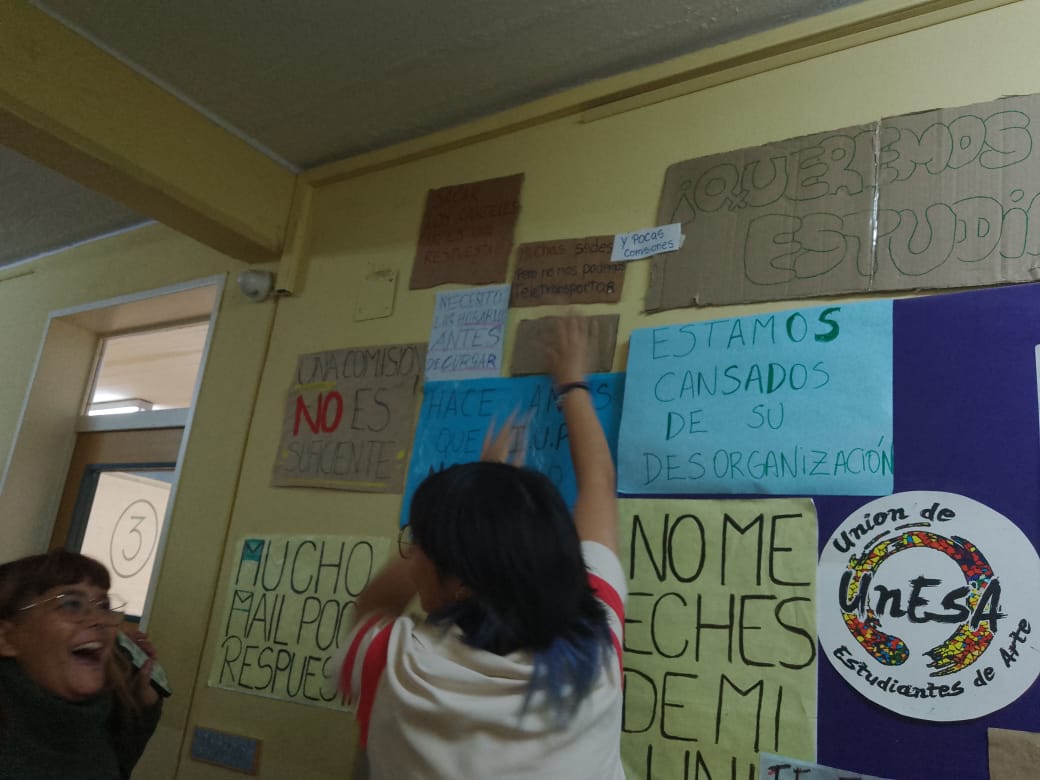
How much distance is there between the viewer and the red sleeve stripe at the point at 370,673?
2.98ft

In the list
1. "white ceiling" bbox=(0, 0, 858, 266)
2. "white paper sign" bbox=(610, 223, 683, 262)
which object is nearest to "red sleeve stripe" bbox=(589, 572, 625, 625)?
"white paper sign" bbox=(610, 223, 683, 262)

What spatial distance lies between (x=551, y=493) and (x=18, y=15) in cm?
158

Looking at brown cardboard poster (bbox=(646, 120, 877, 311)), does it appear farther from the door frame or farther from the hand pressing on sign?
the door frame

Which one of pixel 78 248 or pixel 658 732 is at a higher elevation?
pixel 78 248

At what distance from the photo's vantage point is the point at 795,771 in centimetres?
116

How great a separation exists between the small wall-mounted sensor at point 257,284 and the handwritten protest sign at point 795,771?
163 cm

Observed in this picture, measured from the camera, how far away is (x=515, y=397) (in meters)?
1.60

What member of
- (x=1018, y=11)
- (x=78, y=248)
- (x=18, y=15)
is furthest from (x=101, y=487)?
(x=1018, y=11)

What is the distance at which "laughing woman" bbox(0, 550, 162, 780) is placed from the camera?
1252 millimetres

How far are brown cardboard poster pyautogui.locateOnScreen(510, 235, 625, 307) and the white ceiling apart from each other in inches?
15.4

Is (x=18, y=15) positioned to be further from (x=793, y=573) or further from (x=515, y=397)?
(x=793, y=573)

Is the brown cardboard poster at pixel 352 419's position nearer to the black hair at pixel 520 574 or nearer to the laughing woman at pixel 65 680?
the laughing woman at pixel 65 680

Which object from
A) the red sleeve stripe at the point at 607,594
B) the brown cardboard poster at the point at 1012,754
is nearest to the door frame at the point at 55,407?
the red sleeve stripe at the point at 607,594

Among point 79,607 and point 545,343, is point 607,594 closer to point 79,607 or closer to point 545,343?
point 545,343
